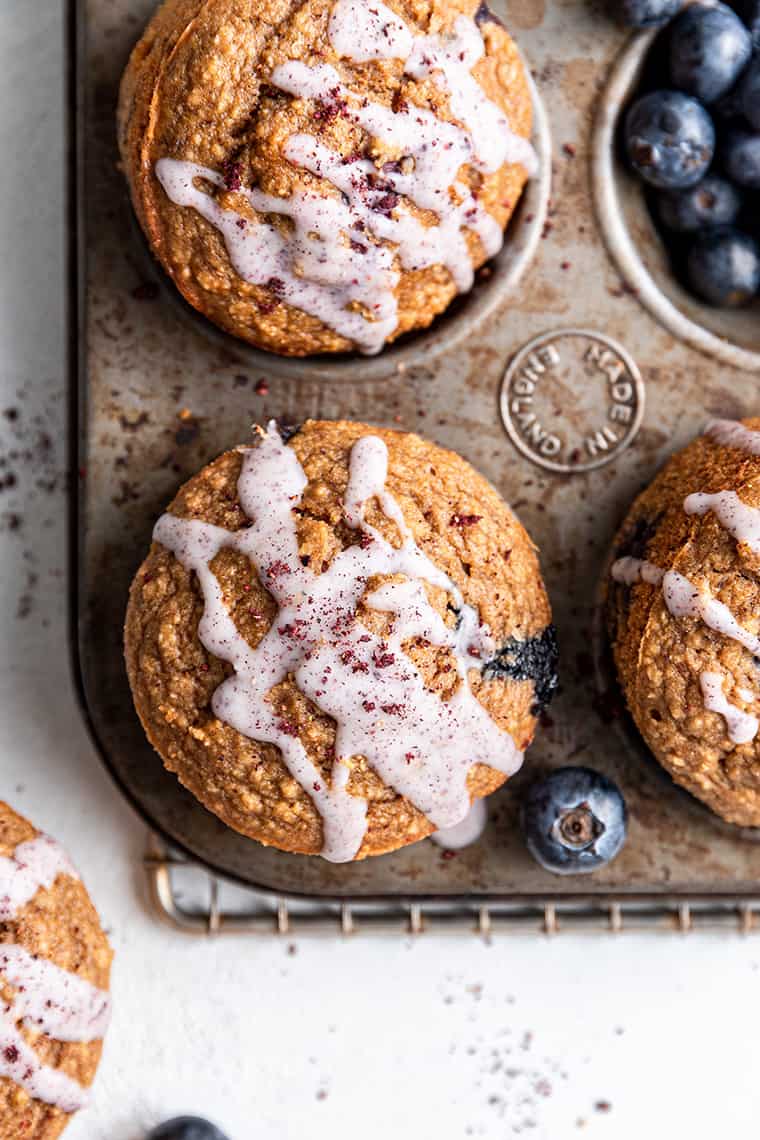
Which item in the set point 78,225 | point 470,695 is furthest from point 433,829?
point 78,225

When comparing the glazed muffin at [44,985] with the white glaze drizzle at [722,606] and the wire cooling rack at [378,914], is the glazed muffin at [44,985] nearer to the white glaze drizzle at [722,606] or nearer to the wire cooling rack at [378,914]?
the wire cooling rack at [378,914]

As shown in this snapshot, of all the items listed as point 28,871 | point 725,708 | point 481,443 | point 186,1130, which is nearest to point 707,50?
point 481,443

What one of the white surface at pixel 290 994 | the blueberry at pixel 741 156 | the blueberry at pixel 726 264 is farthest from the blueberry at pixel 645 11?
the white surface at pixel 290 994

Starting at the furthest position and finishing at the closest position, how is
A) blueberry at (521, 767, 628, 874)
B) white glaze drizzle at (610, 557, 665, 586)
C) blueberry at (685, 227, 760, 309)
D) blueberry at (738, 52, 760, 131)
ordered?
blueberry at (685, 227, 760, 309) → blueberry at (738, 52, 760, 131) → blueberry at (521, 767, 628, 874) → white glaze drizzle at (610, 557, 665, 586)

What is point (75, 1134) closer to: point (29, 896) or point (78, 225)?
point (29, 896)

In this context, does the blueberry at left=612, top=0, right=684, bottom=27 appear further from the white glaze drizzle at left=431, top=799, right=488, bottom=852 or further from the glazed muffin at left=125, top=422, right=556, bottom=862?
the white glaze drizzle at left=431, top=799, right=488, bottom=852

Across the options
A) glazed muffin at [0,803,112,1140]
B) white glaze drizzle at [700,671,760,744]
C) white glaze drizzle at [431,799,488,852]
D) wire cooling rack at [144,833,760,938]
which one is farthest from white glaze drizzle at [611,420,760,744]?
glazed muffin at [0,803,112,1140]
